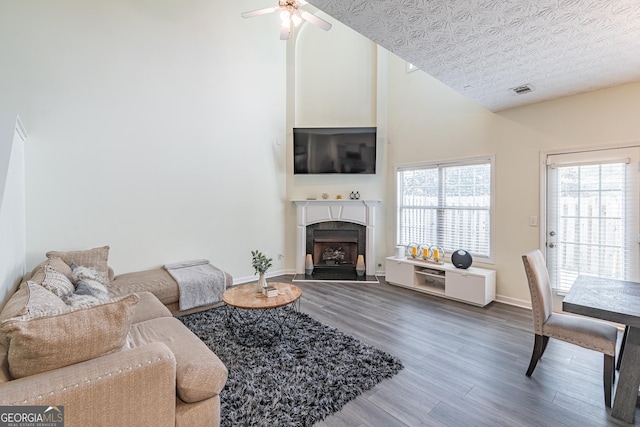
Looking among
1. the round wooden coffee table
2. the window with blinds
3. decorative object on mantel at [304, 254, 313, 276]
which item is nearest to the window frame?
the window with blinds

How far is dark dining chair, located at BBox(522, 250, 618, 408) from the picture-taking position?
74.7 inches

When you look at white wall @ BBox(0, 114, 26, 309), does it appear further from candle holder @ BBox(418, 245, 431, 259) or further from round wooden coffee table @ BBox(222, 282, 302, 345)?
candle holder @ BBox(418, 245, 431, 259)

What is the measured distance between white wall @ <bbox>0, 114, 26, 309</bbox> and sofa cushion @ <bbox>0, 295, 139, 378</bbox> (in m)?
1.03

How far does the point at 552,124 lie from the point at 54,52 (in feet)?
20.2

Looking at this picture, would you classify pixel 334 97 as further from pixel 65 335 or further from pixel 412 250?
pixel 65 335

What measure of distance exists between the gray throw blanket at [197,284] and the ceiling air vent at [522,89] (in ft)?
14.0

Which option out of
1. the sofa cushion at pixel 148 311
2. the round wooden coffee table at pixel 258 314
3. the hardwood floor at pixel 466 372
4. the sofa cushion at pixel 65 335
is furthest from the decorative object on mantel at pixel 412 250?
the sofa cushion at pixel 65 335

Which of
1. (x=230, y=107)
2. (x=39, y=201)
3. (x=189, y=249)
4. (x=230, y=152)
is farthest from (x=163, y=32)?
(x=189, y=249)

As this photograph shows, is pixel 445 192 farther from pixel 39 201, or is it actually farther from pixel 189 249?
pixel 39 201

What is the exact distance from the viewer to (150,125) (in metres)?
3.88

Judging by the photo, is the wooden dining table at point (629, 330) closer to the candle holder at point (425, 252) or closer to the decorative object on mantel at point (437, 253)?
the decorative object on mantel at point (437, 253)

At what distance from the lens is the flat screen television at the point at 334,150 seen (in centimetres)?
512

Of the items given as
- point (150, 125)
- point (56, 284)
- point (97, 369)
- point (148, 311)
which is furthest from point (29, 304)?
point (150, 125)

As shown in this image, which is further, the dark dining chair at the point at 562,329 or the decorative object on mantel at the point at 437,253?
the decorative object on mantel at the point at 437,253
